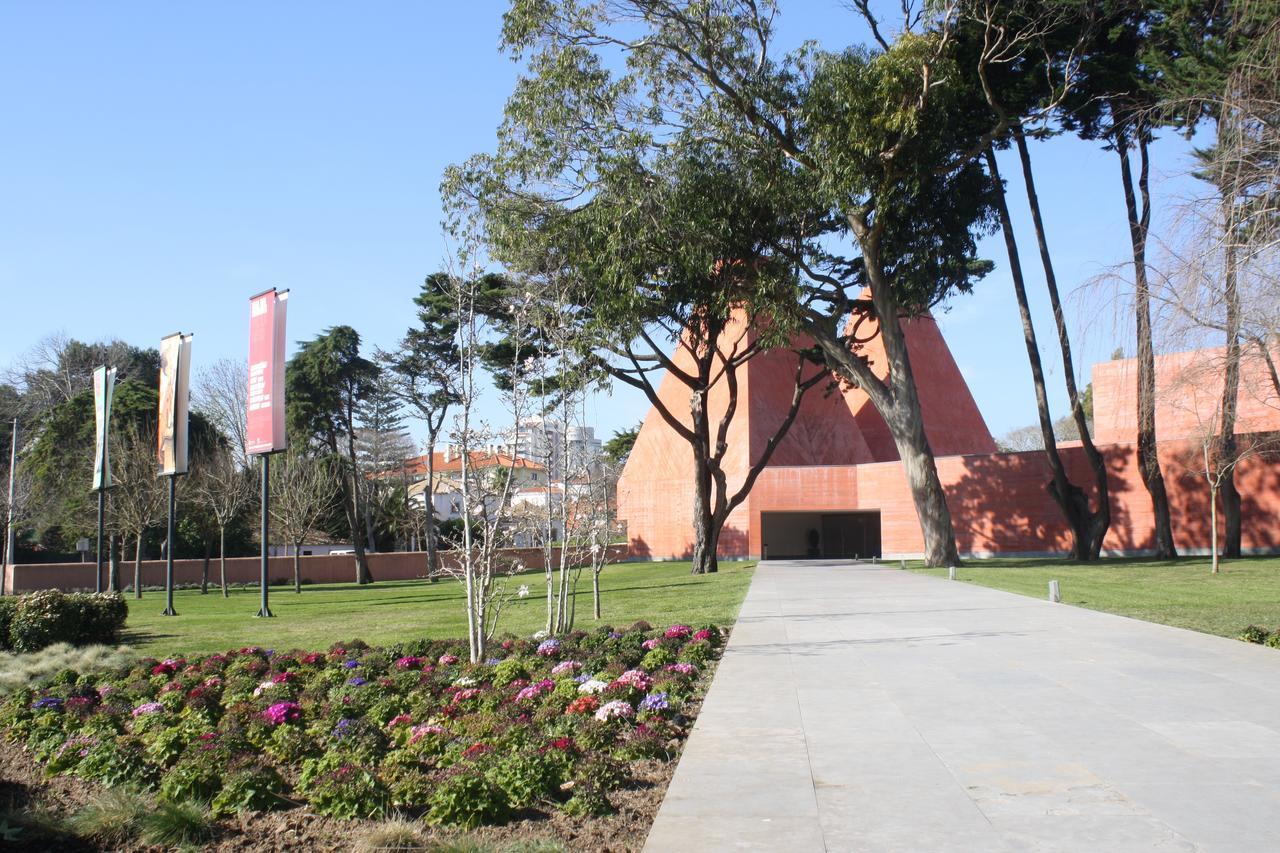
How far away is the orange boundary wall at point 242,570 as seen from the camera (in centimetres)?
3678

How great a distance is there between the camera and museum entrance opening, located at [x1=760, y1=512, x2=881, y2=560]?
44.3 metres

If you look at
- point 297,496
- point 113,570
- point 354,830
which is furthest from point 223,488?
point 354,830

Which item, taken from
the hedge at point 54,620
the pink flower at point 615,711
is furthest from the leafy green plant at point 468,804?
the hedge at point 54,620

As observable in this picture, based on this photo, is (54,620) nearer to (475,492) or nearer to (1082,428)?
(475,492)

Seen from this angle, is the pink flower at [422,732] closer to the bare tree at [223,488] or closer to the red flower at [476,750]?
the red flower at [476,750]

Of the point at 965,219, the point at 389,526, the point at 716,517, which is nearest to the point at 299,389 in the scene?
the point at 389,526

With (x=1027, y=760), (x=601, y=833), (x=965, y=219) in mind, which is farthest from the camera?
(x=965, y=219)

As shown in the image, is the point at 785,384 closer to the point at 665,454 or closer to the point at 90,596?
the point at 665,454

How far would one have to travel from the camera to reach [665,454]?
44.0 metres

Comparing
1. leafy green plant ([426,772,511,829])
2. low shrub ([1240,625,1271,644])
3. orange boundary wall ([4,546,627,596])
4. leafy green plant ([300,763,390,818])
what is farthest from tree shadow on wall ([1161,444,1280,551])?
leafy green plant ([300,763,390,818])

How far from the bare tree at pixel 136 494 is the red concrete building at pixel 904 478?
1918cm

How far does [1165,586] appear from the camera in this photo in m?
17.9

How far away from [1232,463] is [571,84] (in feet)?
57.4

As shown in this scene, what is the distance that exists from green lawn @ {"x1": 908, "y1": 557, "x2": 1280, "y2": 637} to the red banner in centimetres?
1408
